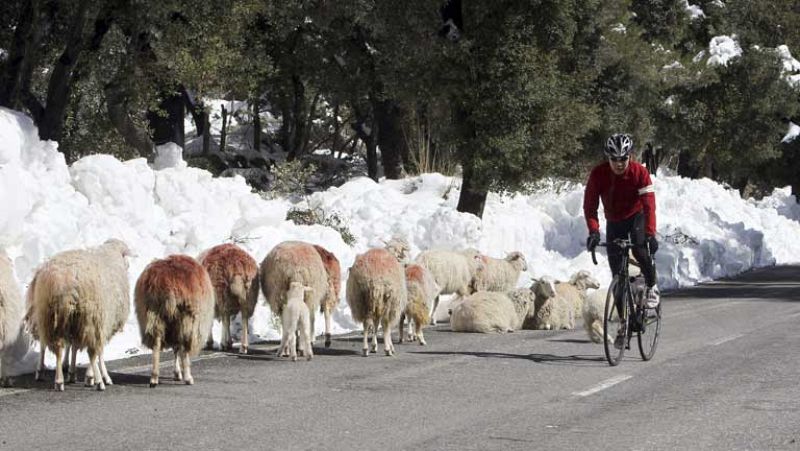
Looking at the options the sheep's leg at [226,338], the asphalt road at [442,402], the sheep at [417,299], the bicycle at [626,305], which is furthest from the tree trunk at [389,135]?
the bicycle at [626,305]

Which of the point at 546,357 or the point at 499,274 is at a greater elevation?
the point at 499,274

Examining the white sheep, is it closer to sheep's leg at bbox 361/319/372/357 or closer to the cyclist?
sheep's leg at bbox 361/319/372/357

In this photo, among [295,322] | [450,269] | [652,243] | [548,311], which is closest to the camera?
[652,243]

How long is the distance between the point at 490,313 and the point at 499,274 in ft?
10.4

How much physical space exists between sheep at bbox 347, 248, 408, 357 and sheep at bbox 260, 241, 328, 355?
1.24ft

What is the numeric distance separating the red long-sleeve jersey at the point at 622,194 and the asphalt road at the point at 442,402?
4.99ft

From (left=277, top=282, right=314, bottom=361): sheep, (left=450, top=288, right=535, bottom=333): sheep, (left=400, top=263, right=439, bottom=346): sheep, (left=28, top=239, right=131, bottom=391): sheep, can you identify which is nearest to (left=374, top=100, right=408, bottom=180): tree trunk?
(left=450, top=288, right=535, bottom=333): sheep

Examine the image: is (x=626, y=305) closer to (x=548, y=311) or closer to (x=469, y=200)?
(x=548, y=311)

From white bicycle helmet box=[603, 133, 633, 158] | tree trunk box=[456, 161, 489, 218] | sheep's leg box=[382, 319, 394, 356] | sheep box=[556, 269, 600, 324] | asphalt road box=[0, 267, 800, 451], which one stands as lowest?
asphalt road box=[0, 267, 800, 451]

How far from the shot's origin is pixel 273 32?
35.4 m

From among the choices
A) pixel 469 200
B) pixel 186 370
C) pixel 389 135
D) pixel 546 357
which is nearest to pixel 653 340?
pixel 546 357

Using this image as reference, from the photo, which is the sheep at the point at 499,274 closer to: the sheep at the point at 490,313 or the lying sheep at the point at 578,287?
the lying sheep at the point at 578,287

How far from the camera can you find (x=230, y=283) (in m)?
13.6

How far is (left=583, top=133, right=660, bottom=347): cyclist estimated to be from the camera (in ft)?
41.1
